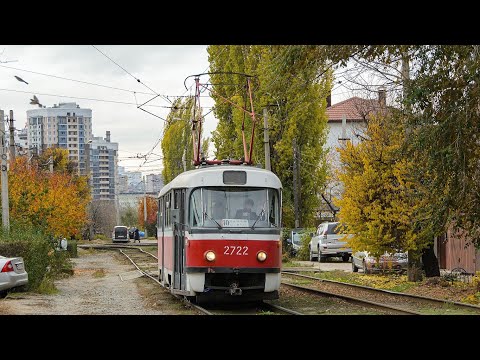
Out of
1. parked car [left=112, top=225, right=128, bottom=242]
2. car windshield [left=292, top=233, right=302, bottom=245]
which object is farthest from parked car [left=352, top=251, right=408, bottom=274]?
parked car [left=112, top=225, right=128, bottom=242]

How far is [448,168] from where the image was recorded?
16.1 meters

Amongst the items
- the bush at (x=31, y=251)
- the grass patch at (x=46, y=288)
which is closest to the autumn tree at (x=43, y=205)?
the bush at (x=31, y=251)

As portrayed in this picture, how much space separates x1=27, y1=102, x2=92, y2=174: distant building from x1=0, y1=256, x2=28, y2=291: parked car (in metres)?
60.5

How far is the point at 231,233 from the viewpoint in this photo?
639 inches

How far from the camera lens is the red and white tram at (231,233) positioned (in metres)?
16.2

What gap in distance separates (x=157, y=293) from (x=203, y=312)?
5955 mm

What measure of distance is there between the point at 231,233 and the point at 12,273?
20.1 ft

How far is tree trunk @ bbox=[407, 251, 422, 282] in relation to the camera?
2370 cm

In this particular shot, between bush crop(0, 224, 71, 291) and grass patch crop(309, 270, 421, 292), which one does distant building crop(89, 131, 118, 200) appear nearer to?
grass patch crop(309, 270, 421, 292)

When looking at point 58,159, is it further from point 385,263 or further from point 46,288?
point 46,288
